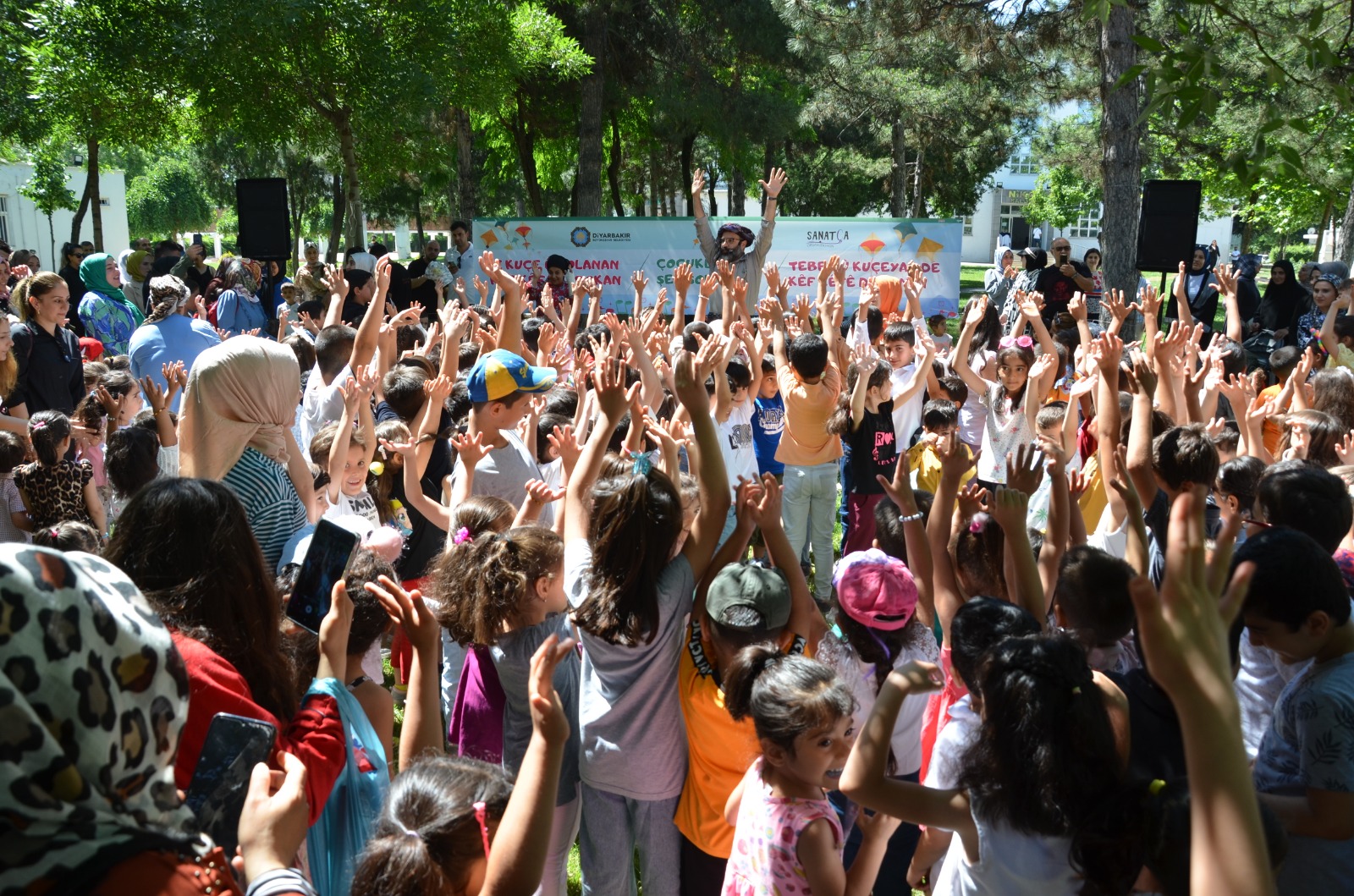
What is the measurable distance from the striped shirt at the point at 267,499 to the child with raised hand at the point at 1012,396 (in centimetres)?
377

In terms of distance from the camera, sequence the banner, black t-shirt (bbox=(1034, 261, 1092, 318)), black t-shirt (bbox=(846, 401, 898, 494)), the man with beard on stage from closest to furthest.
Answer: black t-shirt (bbox=(846, 401, 898, 494)), the man with beard on stage, black t-shirt (bbox=(1034, 261, 1092, 318)), the banner

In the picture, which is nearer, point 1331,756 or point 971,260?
point 1331,756

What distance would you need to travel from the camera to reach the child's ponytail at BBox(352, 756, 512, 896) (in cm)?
178

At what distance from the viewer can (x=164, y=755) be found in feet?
4.48

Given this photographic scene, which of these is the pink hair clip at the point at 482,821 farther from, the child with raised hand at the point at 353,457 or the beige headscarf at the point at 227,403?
the child with raised hand at the point at 353,457

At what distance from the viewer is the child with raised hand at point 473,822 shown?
5.87ft

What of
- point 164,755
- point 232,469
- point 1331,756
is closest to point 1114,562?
point 1331,756

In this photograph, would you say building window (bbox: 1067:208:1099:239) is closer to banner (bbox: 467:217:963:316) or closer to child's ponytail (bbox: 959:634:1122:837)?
banner (bbox: 467:217:963:316)

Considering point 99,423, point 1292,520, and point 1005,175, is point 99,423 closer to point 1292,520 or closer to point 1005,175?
point 1292,520

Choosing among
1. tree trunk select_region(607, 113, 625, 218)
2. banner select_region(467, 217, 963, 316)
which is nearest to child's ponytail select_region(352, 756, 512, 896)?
banner select_region(467, 217, 963, 316)

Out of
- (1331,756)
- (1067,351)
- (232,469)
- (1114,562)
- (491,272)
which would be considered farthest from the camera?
(1067,351)

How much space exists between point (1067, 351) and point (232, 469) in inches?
245

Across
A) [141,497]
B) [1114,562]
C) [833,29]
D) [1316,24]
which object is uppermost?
[833,29]

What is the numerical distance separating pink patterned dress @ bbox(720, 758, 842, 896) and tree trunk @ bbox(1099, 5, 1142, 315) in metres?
10.4
